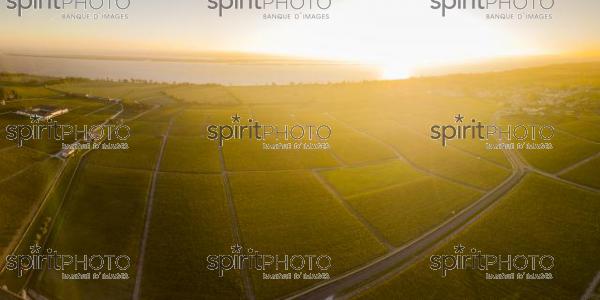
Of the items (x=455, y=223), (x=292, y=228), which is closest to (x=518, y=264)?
(x=455, y=223)

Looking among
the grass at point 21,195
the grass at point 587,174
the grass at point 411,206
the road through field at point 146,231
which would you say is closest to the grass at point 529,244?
the grass at point 587,174

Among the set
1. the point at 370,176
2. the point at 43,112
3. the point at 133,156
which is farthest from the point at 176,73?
the point at 370,176

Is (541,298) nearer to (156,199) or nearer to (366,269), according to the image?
(366,269)

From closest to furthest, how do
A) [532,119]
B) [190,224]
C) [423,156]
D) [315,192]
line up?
[190,224] → [315,192] → [423,156] → [532,119]

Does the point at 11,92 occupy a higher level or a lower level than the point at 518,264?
higher

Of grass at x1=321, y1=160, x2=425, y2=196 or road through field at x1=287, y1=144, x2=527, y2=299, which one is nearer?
road through field at x1=287, y1=144, x2=527, y2=299

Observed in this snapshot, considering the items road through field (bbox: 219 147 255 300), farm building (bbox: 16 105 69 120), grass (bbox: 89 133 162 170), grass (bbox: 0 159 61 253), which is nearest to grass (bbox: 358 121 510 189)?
road through field (bbox: 219 147 255 300)

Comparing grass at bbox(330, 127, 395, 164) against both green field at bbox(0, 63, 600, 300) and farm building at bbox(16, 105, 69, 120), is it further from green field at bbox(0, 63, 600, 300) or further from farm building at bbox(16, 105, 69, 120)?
farm building at bbox(16, 105, 69, 120)
